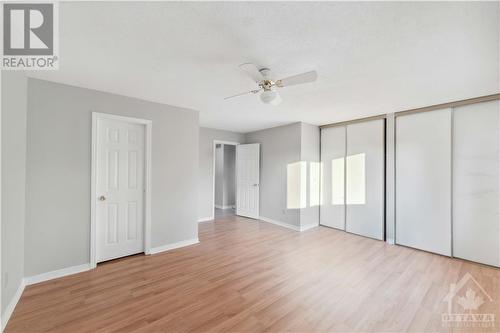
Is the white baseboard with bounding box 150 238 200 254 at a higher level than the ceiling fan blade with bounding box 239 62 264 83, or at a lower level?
lower

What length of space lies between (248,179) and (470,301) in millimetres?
4468

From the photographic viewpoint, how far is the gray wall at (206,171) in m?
5.50

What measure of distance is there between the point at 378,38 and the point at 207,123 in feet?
12.8

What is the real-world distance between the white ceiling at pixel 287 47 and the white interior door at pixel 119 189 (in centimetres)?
61

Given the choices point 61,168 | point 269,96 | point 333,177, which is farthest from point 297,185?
point 61,168

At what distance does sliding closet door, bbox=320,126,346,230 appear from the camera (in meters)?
4.66

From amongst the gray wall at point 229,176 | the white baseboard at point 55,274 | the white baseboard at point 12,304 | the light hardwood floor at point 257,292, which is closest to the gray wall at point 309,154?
the light hardwood floor at point 257,292

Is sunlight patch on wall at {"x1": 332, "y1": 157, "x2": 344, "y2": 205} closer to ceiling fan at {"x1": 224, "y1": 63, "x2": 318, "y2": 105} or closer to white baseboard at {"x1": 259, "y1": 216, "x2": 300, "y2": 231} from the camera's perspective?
white baseboard at {"x1": 259, "y1": 216, "x2": 300, "y2": 231}

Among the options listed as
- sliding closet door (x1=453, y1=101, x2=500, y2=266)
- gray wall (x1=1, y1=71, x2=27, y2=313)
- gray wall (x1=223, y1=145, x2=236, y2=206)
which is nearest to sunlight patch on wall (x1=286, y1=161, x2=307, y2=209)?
sliding closet door (x1=453, y1=101, x2=500, y2=266)

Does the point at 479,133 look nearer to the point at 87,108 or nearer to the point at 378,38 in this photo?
the point at 378,38

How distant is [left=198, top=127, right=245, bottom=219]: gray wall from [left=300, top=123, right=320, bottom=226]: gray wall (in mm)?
2363

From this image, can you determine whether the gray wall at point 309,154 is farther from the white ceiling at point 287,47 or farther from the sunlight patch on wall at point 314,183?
the white ceiling at point 287,47

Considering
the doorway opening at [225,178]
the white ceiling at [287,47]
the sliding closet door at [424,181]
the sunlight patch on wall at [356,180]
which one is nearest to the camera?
the white ceiling at [287,47]

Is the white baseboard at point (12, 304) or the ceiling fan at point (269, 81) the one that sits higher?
the ceiling fan at point (269, 81)
